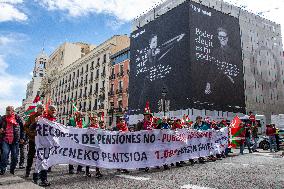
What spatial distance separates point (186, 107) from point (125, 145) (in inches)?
965

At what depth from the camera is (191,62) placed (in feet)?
108

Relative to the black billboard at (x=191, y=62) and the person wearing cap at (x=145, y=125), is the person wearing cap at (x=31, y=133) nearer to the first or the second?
the person wearing cap at (x=145, y=125)

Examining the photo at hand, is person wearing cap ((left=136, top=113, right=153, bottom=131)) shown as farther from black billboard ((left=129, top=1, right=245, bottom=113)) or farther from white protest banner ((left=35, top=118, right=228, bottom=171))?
black billboard ((left=129, top=1, right=245, bottom=113))

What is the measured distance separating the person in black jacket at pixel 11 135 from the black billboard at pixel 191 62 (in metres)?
25.7

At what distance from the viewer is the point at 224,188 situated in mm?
5477

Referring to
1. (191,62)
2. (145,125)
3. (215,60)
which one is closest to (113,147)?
(145,125)

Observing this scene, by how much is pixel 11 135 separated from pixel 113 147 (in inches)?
107

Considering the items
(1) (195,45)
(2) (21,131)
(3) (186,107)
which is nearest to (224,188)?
(2) (21,131)

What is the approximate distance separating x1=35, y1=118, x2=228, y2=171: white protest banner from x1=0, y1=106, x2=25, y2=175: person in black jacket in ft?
4.95

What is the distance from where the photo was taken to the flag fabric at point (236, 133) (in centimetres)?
1398

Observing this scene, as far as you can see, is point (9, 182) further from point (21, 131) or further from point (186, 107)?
point (186, 107)

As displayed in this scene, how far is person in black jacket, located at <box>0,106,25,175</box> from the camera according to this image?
7.26 meters

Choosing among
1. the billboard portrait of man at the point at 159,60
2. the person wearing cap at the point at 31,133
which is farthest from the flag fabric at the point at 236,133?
the billboard portrait of man at the point at 159,60

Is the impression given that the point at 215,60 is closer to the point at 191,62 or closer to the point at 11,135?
the point at 191,62
